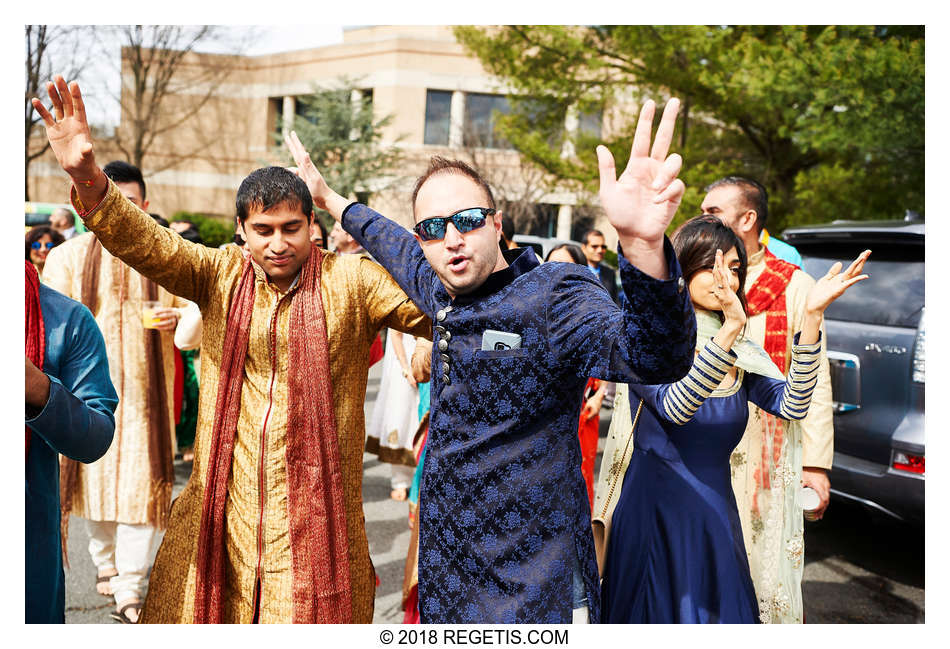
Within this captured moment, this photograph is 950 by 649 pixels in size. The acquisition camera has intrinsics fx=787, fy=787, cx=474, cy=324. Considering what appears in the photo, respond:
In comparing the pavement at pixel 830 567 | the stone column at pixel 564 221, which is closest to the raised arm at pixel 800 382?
the pavement at pixel 830 567

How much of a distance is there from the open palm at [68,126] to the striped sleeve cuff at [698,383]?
1808 mm

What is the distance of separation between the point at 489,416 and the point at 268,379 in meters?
0.87

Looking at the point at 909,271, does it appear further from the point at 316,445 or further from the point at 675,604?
the point at 316,445

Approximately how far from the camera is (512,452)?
6.68 feet

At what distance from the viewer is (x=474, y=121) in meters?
27.1

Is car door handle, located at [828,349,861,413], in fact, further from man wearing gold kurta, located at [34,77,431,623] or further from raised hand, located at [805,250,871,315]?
man wearing gold kurta, located at [34,77,431,623]

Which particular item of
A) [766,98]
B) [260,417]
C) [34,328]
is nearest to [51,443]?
[34,328]

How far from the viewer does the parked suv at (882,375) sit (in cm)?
435

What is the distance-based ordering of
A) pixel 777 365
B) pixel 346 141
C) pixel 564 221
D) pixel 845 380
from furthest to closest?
pixel 346 141 → pixel 564 221 → pixel 845 380 → pixel 777 365

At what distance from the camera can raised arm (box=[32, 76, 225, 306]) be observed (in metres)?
2.16

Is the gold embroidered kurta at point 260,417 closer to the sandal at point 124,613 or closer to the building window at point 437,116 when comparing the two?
the sandal at point 124,613

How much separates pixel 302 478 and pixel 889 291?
3889 mm

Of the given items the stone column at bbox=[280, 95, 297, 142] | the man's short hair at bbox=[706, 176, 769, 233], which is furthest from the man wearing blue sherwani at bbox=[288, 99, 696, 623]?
the stone column at bbox=[280, 95, 297, 142]

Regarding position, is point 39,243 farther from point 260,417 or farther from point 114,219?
point 260,417
